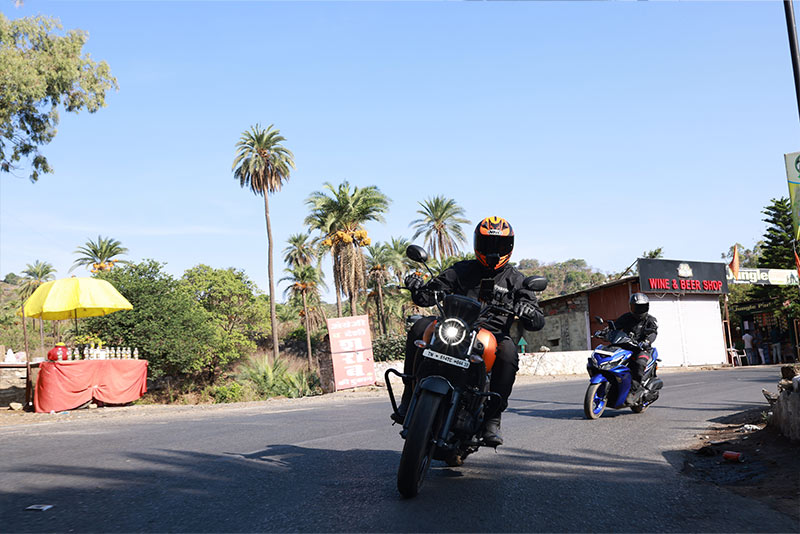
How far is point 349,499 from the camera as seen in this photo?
410 cm

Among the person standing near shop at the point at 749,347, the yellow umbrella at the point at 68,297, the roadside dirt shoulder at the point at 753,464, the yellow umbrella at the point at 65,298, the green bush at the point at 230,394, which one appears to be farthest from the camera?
the person standing near shop at the point at 749,347

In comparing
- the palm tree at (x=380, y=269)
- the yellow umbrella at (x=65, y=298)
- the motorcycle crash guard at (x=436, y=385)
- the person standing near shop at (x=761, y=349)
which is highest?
the palm tree at (x=380, y=269)

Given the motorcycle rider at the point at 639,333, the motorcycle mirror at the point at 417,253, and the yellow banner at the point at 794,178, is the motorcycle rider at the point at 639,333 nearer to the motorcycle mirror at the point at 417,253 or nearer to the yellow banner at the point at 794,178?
the yellow banner at the point at 794,178

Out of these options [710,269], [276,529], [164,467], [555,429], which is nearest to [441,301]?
[276,529]

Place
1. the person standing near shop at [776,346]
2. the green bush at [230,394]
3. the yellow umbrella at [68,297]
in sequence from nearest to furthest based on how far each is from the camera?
1. the yellow umbrella at [68,297]
2. the green bush at [230,394]
3. the person standing near shop at [776,346]

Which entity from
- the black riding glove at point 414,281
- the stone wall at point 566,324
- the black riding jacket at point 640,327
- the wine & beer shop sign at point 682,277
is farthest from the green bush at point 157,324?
the black riding glove at point 414,281

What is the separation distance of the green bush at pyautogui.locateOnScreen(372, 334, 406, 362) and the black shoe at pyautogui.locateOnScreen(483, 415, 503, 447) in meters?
22.2

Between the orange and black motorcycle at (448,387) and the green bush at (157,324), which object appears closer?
the orange and black motorcycle at (448,387)

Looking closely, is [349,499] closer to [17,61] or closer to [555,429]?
[555,429]

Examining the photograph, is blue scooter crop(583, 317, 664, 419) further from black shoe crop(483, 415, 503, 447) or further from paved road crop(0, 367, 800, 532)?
black shoe crop(483, 415, 503, 447)

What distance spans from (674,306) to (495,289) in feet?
115

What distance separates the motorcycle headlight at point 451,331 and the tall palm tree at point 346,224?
32506mm

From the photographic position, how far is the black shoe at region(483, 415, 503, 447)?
4613 millimetres

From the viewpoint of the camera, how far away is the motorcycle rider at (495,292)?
15.4 feet
